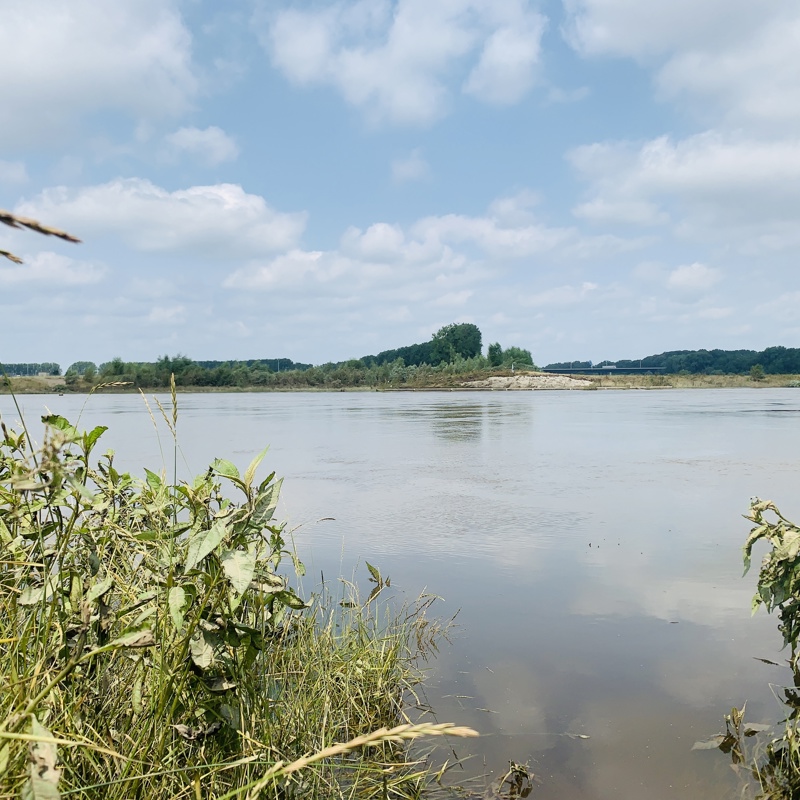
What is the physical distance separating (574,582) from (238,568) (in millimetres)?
3731

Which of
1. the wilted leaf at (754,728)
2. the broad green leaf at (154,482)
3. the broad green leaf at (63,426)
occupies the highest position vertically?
the broad green leaf at (63,426)

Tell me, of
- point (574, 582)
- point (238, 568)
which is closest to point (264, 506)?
point (238, 568)

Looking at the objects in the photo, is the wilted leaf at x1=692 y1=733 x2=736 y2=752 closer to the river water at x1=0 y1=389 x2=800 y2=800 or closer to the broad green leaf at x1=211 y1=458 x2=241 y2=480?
the river water at x1=0 y1=389 x2=800 y2=800

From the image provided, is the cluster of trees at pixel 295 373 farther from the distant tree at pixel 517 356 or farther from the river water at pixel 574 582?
the river water at pixel 574 582

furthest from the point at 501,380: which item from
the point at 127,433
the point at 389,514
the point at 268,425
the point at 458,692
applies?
the point at 458,692

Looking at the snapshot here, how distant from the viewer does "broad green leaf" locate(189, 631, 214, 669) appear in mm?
1602

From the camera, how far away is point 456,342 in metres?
75.6

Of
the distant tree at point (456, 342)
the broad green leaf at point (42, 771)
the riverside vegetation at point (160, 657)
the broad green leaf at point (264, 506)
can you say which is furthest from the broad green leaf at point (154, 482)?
the distant tree at point (456, 342)

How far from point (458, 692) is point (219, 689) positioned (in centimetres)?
170

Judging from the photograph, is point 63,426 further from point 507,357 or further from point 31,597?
point 507,357

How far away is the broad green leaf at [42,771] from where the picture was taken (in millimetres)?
953

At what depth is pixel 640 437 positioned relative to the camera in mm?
14961

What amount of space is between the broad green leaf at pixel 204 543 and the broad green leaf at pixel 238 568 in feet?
0.14

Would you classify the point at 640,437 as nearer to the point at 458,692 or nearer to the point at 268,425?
the point at 268,425
